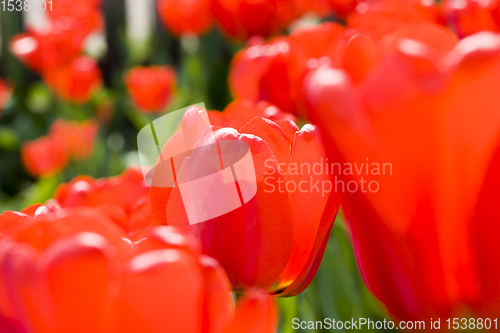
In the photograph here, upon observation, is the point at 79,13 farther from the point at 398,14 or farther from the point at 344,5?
the point at 398,14

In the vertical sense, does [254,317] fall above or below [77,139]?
above

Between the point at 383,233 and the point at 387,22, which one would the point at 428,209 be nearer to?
the point at 383,233

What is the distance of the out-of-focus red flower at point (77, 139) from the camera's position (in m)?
1.28

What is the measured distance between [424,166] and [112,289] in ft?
0.34

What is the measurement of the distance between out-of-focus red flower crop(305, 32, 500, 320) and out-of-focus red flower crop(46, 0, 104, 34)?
1.38 metres

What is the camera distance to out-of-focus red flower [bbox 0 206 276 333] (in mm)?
141

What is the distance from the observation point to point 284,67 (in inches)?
15.3

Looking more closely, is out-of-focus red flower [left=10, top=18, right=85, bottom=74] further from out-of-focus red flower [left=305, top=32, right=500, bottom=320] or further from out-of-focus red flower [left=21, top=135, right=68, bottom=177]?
out-of-focus red flower [left=305, top=32, right=500, bottom=320]

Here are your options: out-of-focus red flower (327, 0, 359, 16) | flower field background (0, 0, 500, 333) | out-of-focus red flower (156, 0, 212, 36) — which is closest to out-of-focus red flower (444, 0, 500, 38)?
flower field background (0, 0, 500, 333)

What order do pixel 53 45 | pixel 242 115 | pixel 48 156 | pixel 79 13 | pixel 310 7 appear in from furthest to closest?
pixel 79 13 → pixel 53 45 → pixel 48 156 → pixel 310 7 → pixel 242 115

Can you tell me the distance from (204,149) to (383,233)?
0.24 ft

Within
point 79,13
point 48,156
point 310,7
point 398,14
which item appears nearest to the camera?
point 398,14

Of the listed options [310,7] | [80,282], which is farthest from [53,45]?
[80,282]

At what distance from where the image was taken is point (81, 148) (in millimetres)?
1312
